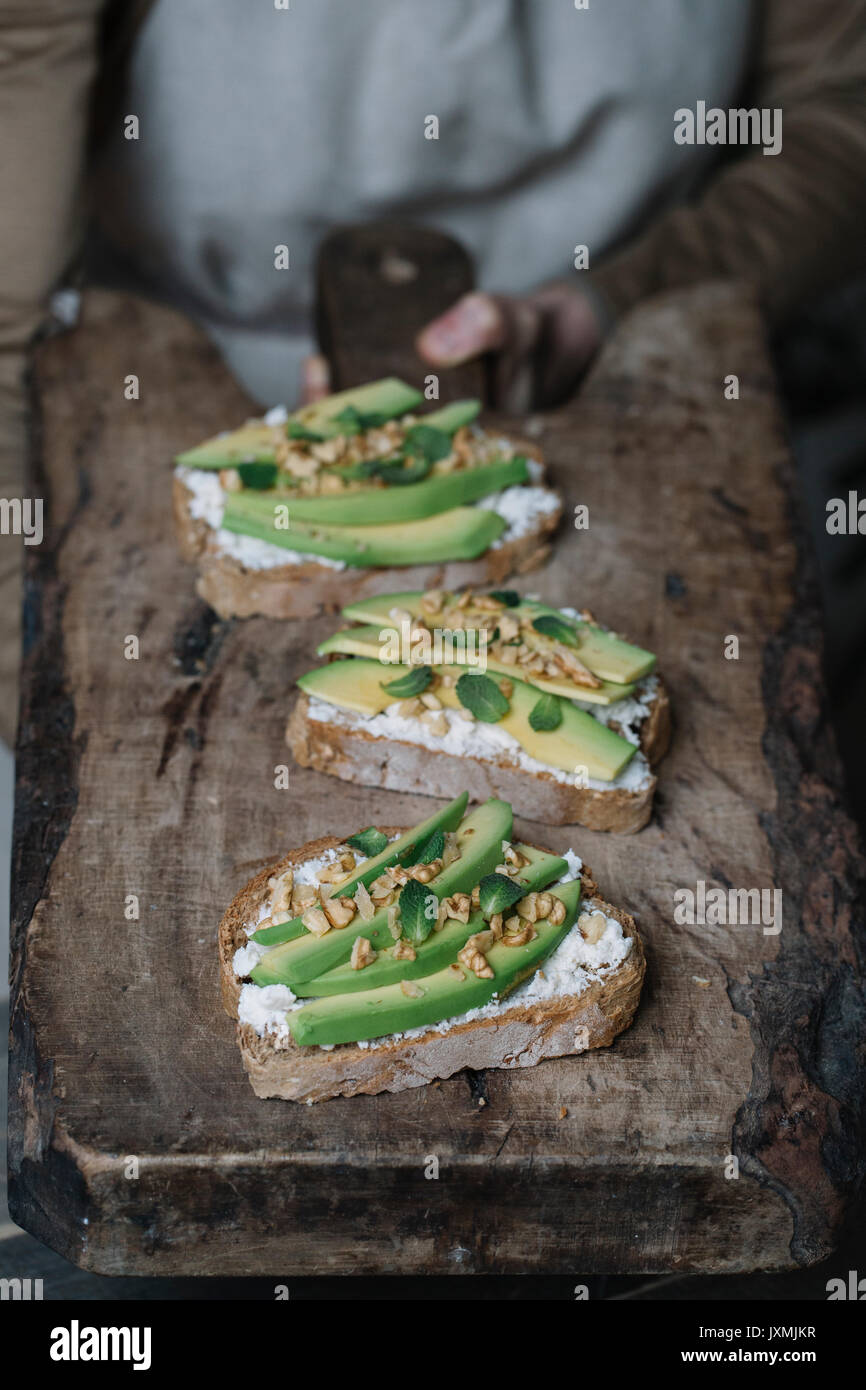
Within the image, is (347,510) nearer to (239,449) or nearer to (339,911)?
(239,449)

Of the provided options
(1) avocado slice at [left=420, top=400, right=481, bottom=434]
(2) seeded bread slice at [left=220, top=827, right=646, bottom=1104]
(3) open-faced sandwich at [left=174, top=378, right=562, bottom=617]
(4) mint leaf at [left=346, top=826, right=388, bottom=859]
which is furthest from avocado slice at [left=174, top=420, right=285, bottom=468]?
(2) seeded bread slice at [left=220, top=827, right=646, bottom=1104]

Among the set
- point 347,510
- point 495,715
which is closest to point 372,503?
point 347,510

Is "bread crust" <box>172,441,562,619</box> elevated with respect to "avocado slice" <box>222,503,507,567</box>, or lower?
lower

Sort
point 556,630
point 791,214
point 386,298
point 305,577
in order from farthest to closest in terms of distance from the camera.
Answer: point 791,214, point 386,298, point 305,577, point 556,630

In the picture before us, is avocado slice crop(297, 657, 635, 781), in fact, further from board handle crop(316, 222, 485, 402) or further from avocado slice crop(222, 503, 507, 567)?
board handle crop(316, 222, 485, 402)

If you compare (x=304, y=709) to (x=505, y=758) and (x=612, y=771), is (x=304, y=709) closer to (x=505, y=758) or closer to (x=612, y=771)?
(x=505, y=758)

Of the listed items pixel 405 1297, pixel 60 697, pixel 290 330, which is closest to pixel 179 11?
pixel 290 330

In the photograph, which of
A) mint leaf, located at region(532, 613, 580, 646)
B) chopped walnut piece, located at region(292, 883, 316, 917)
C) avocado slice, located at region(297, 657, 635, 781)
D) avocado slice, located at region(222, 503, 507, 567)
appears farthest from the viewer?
avocado slice, located at region(222, 503, 507, 567)
